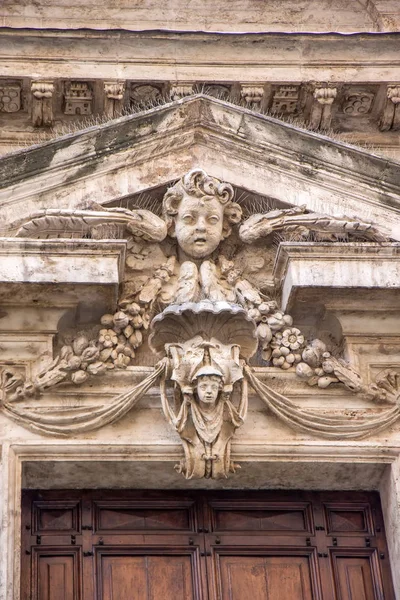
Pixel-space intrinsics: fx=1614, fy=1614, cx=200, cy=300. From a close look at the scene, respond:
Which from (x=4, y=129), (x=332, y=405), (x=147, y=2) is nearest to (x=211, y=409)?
(x=332, y=405)

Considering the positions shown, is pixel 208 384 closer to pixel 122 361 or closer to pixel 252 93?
pixel 122 361

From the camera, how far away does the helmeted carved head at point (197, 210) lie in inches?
457

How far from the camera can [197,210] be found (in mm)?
11602

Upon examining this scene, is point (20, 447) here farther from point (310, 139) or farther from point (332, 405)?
point (310, 139)

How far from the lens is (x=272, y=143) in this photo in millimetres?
11898

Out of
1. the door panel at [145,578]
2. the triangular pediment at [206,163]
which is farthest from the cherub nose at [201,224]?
the door panel at [145,578]

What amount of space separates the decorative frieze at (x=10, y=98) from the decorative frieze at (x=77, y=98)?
41 centimetres

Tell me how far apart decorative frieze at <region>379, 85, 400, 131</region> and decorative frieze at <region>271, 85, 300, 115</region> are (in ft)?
2.51

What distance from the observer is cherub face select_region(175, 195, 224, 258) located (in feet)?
38.1

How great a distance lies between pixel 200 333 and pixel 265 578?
1.73m

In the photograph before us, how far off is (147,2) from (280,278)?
4657 millimetres

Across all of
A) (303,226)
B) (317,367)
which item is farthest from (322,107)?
(317,367)

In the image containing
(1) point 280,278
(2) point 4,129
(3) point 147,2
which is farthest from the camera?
(3) point 147,2

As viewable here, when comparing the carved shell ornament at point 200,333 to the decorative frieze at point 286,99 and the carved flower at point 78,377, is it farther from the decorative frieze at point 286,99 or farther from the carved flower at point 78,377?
the decorative frieze at point 286,99
